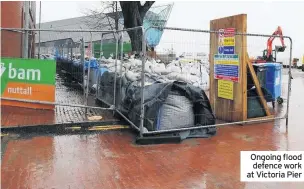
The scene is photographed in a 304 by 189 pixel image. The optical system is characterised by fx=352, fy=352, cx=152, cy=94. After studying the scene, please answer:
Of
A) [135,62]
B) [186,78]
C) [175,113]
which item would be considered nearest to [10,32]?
[135,62]

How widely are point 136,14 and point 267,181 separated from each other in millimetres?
17830

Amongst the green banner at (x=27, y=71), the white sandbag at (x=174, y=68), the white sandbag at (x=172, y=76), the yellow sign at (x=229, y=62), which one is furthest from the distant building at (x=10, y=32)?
the yellow sign at (x=229, y=62)

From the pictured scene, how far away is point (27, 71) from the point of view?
8.10 m

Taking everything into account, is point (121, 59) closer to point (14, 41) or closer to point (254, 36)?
point (254, 36)

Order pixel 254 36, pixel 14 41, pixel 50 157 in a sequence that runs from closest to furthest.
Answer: pixel 50 157
pixel 254 36
pixel 14 41

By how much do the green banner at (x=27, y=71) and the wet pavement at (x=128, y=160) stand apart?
77.4 inches

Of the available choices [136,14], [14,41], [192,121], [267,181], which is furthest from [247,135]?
[136,14]

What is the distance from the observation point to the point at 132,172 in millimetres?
4969

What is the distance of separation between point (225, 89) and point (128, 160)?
3575mm

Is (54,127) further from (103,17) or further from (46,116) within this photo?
(103,17)

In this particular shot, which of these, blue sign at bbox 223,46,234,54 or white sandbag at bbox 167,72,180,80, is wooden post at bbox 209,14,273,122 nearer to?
blue sign at bbox 223,46,234,54

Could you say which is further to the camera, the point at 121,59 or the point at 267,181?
the point at 121,59

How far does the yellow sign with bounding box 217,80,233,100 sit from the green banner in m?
3.90

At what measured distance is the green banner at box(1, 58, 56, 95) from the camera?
8.06 metres
